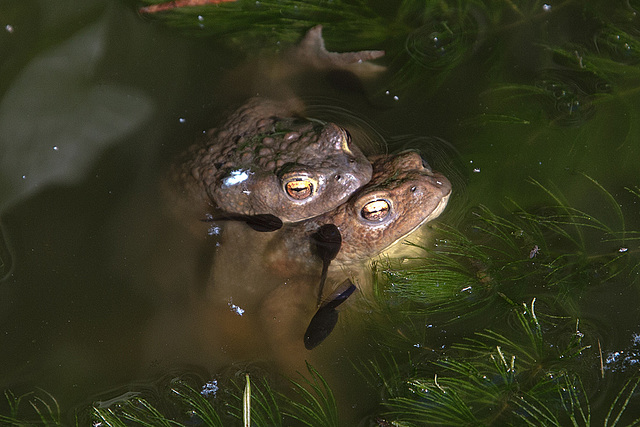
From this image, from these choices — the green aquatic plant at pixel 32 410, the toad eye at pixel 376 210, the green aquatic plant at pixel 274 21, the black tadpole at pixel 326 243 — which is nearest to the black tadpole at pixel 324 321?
the black tadpole at pixel 326 243

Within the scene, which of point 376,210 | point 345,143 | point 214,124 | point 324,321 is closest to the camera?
point 376,210

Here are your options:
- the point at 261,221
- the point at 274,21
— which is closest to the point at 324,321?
the point at 261,221

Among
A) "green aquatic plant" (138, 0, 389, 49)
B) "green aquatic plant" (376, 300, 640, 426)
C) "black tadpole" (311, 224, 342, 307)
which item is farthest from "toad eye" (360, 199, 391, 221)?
→ "green aquatic plant" (138, 0, 389, 49)

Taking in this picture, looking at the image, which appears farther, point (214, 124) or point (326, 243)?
point (214, 124)


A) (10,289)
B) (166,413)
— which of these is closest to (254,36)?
(10,289)

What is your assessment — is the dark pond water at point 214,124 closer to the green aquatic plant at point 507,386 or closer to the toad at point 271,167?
the green aquatic plant at point 507,386

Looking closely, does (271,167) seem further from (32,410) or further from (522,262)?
(32,410)

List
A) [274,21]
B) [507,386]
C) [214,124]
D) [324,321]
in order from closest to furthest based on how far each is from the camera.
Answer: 1. [507,386]
2. [324,321]
3. [214,124]
4. [274,21]
